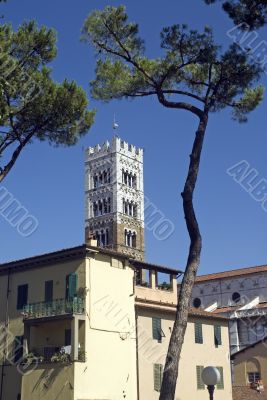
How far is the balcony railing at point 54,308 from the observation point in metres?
28.3

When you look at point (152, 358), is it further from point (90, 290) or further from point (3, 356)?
point (3, 356)

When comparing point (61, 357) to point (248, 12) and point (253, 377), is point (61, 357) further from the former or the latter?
point (253, 377)

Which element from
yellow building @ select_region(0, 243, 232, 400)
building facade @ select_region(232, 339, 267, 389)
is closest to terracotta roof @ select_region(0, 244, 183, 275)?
yellow building @ select_region(0, 243, 232, 400)

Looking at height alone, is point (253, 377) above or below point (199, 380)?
above

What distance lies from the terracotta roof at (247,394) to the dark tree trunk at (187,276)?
71.8 feet

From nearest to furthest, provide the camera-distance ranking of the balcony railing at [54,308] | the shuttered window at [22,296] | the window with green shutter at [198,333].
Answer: the balcony railing at [54,308] → the shuttered window at [22,296] → the window with green shutter at [198,333]

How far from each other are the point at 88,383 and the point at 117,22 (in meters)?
16.6

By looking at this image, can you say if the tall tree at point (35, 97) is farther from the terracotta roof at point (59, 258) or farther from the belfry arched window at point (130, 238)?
the belfry arched window at point (130, 238)

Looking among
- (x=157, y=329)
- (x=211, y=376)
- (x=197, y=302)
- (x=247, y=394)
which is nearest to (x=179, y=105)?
(x=211, y=376)

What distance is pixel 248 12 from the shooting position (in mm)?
19281

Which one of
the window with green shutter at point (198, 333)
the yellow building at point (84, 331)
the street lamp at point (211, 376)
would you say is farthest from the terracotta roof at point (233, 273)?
the street lamp at point (211, 376)

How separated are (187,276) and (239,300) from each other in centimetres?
5053

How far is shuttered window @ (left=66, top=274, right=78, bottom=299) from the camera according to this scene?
29056 millimetres

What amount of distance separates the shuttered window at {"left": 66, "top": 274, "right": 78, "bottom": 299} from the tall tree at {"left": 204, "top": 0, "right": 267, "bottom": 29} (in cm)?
1545
